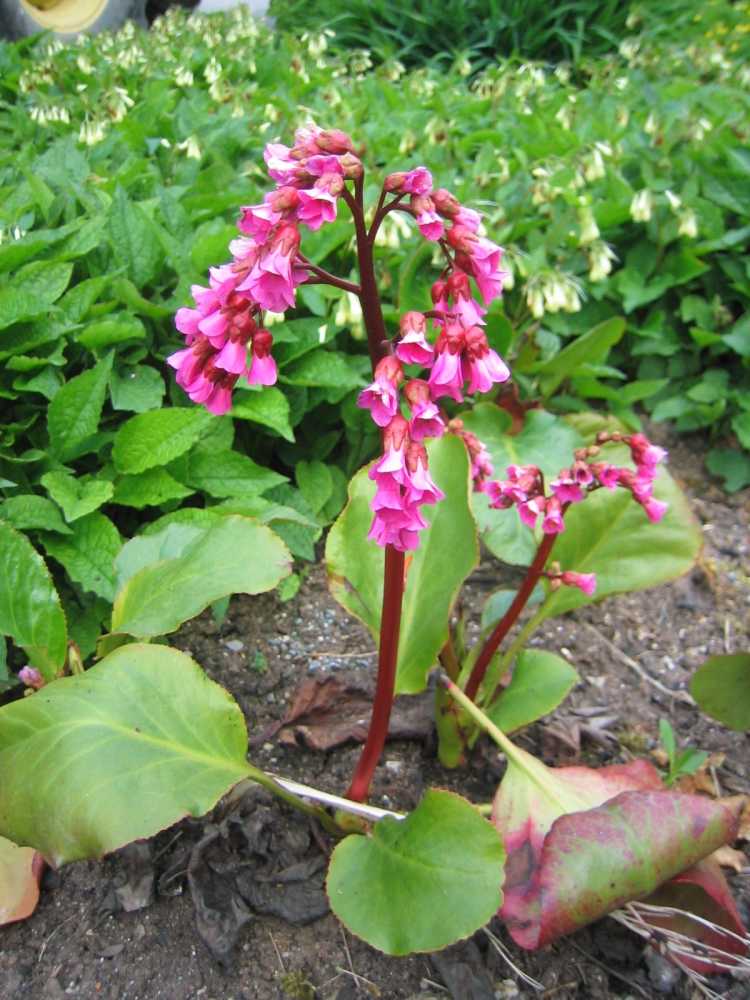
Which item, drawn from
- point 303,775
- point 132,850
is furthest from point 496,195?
point 132,850

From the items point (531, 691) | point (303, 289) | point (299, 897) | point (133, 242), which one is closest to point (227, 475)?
point (303, 289)

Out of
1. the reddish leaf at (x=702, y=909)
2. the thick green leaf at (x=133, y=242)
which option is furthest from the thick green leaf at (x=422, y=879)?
the thick green leaf at (x=133, y=242)

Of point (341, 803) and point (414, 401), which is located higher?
point (414, 401)

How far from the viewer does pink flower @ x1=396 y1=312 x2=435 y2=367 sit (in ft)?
3.63

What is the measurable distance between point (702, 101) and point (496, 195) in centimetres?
166

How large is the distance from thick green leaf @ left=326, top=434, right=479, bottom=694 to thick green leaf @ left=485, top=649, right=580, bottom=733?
24cm

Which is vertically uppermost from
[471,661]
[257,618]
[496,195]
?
[496,195]

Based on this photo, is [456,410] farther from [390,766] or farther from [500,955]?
[500,955]

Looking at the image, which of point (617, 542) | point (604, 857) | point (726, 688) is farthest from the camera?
point (617, 542)

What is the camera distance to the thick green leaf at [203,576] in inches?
59.9

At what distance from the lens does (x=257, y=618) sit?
2.39 m

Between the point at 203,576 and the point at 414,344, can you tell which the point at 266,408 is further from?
the point at 414,344

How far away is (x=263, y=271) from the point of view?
1.04m

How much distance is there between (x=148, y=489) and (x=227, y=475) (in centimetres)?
22
